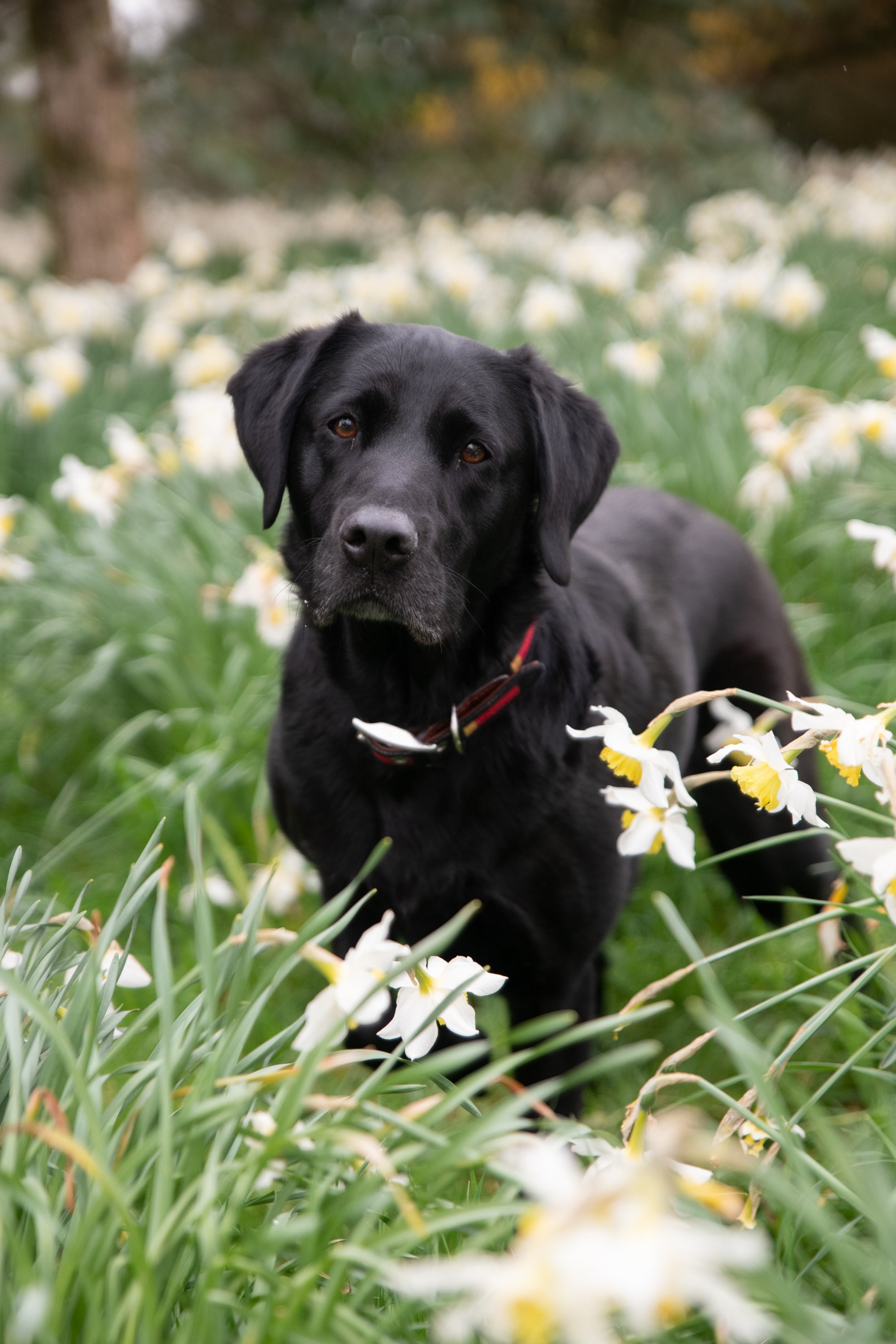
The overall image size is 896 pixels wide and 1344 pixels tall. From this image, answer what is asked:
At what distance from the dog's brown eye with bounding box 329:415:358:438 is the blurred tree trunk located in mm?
7110

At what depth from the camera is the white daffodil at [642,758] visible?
52.6 inches

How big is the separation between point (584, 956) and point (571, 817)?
0.31 metres

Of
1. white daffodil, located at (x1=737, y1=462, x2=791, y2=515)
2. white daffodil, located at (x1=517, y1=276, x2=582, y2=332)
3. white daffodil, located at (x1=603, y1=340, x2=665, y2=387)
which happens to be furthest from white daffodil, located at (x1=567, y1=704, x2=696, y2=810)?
white daffodil, located at (x1=517, y1=276, x2=582, y2=332)

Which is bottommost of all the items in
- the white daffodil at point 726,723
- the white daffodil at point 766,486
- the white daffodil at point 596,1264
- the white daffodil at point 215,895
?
the white daffodil at point 215,895

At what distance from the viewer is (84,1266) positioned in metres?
1.13

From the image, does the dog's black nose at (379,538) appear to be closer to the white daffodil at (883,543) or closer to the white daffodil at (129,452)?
the white daffodil at (883,543)

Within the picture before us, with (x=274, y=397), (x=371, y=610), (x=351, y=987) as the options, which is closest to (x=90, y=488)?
(x=274, y=397)

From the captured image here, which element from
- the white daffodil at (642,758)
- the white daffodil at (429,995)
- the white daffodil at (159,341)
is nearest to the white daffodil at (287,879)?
the white daffodil at (429,995)

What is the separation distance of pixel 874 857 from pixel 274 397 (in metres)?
1.50

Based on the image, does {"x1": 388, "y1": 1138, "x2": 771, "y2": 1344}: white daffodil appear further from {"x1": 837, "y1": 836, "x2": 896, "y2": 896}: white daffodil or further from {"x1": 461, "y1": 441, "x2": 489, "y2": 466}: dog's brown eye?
{"x1": 461, "y1": 441, "x2": 489, "y2": 466}: dog's brown eye

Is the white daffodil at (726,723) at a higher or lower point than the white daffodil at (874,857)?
lower

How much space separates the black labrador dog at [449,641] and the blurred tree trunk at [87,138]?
685cm

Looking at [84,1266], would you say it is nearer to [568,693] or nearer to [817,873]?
[568,693]

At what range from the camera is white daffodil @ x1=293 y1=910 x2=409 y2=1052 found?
1199 mm
